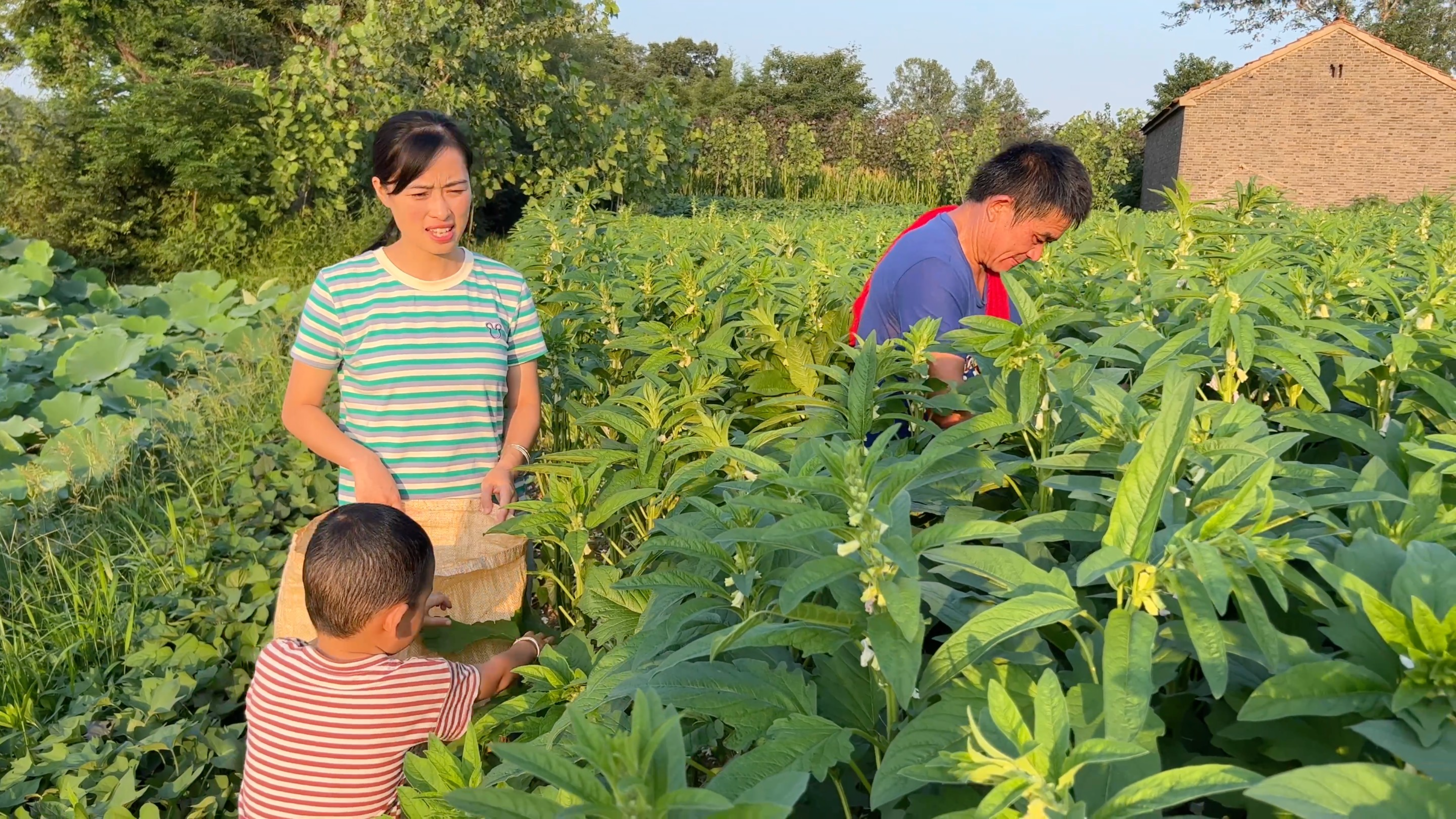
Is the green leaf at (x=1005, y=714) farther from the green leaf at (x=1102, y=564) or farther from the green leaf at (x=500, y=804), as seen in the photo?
the green leaf at (x=500, y=804)

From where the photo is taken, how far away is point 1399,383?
1.76 m

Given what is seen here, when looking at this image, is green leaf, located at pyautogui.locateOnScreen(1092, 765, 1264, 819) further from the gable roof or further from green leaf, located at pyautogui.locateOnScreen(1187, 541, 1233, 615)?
the gable roof

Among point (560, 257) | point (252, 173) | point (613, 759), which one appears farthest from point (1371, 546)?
point (252, 173)

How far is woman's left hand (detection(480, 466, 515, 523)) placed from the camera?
2365 mm

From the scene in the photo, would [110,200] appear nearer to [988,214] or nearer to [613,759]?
[988,214]

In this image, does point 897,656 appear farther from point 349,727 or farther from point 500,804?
point 349,727

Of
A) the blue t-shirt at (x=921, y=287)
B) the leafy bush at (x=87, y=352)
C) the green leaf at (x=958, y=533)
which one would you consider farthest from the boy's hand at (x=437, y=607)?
the leafy bush at (x=87, y=352)

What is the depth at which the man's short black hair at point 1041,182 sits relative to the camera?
8.52 feet

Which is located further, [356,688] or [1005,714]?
[356,688]

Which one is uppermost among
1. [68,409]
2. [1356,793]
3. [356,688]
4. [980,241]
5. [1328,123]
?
[1328,123]

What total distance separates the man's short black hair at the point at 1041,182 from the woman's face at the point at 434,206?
132 cm

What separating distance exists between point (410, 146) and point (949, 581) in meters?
1.79

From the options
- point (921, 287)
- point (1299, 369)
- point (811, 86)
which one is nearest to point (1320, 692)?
point (1299, 369)

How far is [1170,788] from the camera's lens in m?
0.75
